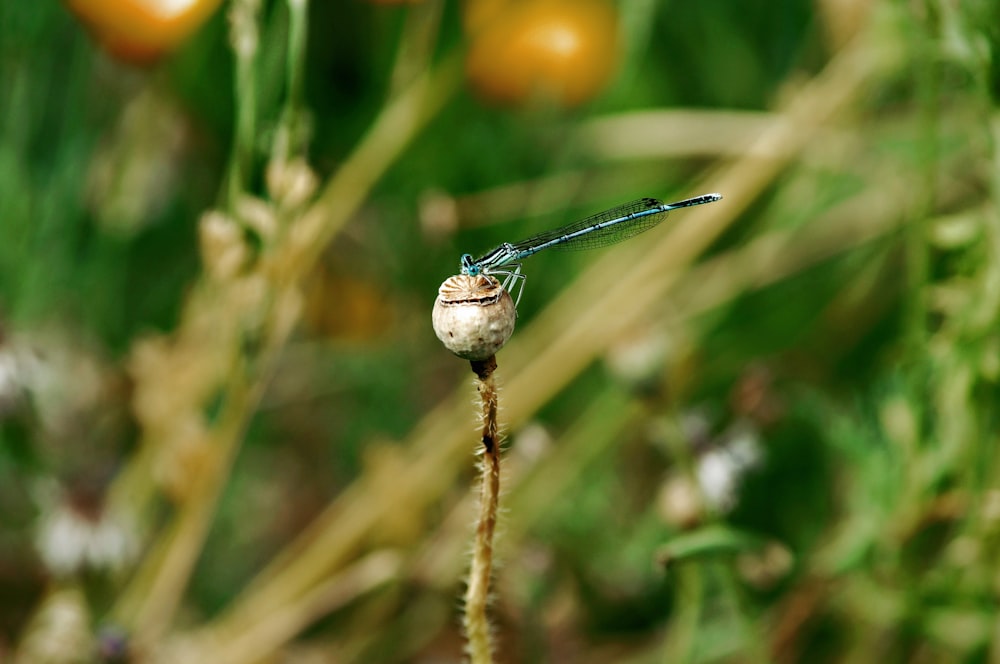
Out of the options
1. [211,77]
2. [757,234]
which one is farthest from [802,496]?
[211,77]

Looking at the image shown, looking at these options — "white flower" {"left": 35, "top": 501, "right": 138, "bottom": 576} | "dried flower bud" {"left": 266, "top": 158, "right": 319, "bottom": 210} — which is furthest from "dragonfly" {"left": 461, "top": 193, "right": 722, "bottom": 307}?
"white flower" {"left": 35, "top": 501, "right": 138, "bottom": 576}

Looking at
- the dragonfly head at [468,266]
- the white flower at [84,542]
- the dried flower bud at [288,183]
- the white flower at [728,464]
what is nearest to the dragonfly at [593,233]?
the dragonfly head at [468,266]

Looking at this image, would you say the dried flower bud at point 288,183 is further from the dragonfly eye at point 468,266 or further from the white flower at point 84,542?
the white flower at point 84,542

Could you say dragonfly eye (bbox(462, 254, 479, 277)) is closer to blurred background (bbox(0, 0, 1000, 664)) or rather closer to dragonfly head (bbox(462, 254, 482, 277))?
dragonfly head (bbox(462, 254, 482, 277))

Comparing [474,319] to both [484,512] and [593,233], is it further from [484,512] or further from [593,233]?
[593,233]

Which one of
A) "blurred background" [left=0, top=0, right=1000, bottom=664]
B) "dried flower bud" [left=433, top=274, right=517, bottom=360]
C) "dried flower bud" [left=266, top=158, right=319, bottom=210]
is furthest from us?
"blurred background" [left=0, top=0, right=1000, bottom=664]

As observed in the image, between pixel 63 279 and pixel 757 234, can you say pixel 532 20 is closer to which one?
pixel 757 234

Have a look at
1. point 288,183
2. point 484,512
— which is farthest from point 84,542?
point 484,512

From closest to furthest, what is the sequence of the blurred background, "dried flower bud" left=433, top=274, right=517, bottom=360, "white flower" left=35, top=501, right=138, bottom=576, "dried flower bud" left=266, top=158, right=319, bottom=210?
1. "dried flower bud" left=433, top=274, right=517, bottom=360
2. "dried flower bud" left=266, top=158, right=319, bottom=210
3. the blurred background
4. "white flower" left=35, top=501, right=138, bottom=576
